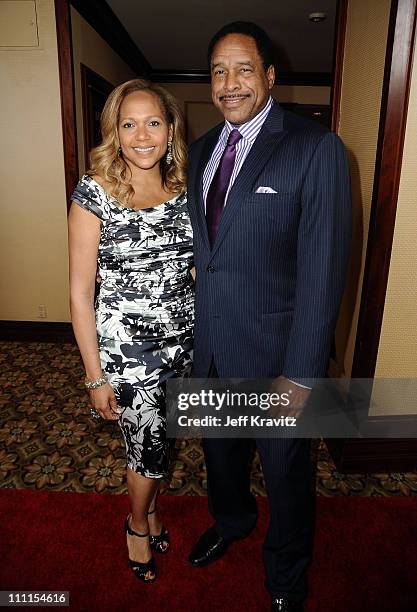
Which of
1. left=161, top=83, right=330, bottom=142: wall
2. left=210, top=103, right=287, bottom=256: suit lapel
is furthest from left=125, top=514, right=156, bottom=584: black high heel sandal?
left=161, top=83, right=330, bottom=142: wall

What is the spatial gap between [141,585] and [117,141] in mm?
1738

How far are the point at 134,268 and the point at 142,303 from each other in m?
0.13

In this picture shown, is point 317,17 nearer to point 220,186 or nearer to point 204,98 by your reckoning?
point 204,98

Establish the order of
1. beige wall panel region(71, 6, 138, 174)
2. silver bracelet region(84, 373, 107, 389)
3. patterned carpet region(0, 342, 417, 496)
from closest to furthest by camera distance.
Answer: silver bracelet region(84, 373, 107, 389)
patterned carpet region(0, 342, 417, 496)
beige wall panel region(71, 6, 138, 174)

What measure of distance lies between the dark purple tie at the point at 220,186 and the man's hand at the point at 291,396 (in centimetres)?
54

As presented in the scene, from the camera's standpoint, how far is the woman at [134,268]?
157 centimetres

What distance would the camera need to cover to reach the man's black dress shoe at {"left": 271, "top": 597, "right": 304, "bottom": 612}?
1686 millimetres

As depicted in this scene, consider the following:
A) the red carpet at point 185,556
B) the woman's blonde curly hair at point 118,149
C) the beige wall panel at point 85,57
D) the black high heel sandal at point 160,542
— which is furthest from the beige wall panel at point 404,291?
the beige wall panel at point 85,57

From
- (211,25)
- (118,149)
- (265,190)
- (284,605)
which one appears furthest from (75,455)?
(211,25)

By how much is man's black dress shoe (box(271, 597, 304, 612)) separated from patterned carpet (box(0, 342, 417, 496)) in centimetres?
69

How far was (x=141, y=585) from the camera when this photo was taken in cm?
183

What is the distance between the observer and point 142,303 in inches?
63.3

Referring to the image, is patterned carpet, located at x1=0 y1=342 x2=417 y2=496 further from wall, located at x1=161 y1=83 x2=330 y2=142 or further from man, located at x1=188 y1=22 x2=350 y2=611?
wall, located at x1=161 y1=83 x2=330 y2=142

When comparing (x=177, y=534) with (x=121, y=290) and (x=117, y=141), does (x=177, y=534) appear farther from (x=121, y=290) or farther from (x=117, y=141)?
(x=117, y=141)
